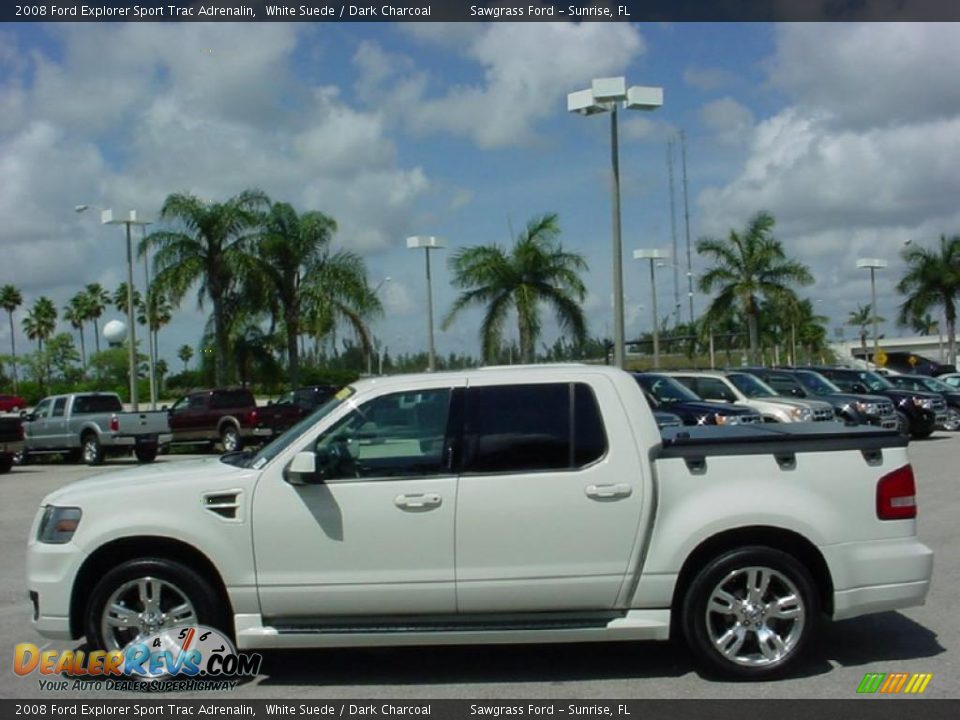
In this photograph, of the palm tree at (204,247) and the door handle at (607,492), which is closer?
the door handle at (607,492)

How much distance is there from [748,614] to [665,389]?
46.8ft

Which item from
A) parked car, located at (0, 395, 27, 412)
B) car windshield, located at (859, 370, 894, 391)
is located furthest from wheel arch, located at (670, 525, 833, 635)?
parked car, located at (0, 395, 27, 412)

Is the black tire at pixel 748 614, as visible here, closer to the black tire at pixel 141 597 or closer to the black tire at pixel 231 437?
the black tire at pixel 141 597

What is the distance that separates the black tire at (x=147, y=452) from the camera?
1024 inches

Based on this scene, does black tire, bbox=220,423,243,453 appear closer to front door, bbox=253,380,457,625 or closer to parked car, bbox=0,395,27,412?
front door, bbox=253,380,457,625

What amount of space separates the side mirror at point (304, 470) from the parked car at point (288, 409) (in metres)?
21.1

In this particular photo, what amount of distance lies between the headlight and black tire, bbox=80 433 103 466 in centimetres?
2073

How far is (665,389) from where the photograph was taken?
20.3m

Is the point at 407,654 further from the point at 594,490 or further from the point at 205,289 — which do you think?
the point at 205,289

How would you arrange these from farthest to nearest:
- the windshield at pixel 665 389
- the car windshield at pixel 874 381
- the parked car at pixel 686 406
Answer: the car windshield at pixel 874 381
the windshield at pixel 665 389
the parked car at pixel 686 406

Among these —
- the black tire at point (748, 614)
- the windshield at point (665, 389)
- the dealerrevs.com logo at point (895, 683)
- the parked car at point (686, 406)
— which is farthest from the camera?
the windshield at point (665, 389)

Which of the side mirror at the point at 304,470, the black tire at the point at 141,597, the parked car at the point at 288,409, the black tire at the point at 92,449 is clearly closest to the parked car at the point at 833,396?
the parked car at the point at 288,409

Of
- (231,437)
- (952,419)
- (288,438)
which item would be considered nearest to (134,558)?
(288,438)

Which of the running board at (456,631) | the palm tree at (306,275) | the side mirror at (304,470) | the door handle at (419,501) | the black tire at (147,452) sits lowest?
the black tire at (147,452)
